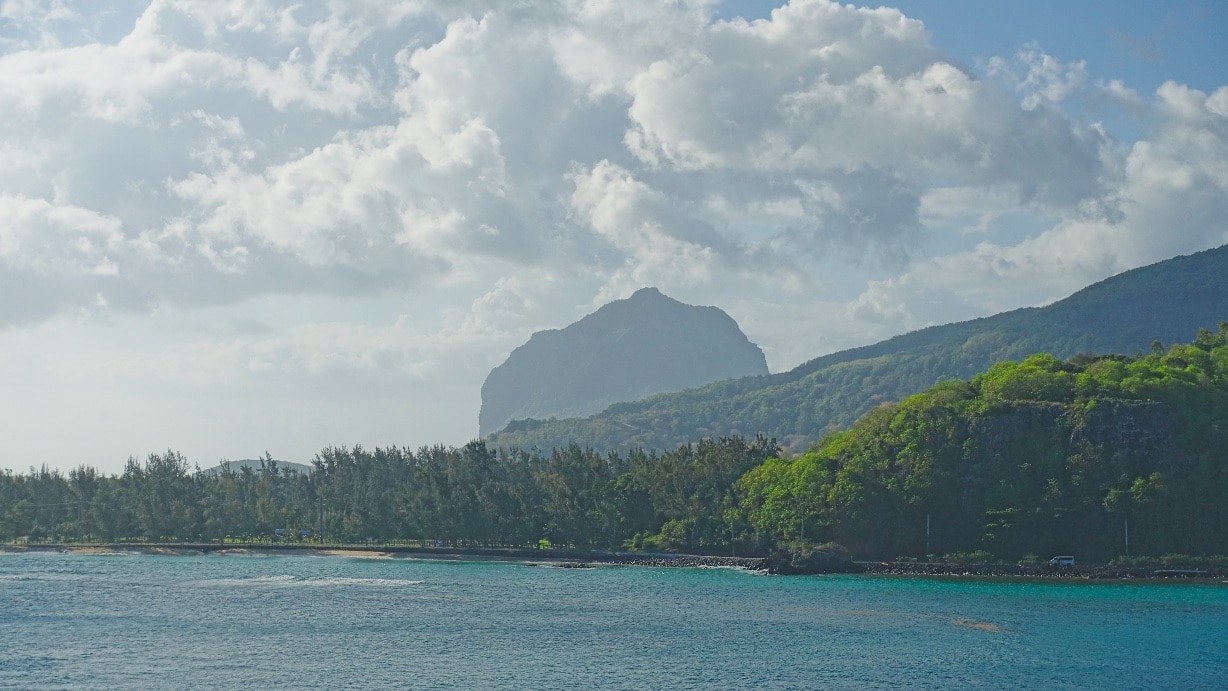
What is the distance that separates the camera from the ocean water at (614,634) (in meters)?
75.9

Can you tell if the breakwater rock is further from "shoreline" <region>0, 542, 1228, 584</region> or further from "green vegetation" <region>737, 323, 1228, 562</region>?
"green vegetation" <region>737, 323, 1228, 562</region>

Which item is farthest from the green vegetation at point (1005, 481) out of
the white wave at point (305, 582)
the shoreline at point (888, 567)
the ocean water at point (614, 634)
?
the white wave at point (305, 582)

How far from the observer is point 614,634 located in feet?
313

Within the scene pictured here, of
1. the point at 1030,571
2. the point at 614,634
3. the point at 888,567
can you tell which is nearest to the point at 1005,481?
the point at 1030,571

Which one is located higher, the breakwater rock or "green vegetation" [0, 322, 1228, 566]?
"green vegetation" [0, 322, 1228, 566]

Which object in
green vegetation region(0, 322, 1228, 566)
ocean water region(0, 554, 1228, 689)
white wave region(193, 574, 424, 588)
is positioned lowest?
ocean water region(0, 554, 1228, 689)

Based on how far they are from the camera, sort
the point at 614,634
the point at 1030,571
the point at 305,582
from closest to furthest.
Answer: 1. the point at 614,634
2. the point at 1030,571
3. the point at 305,582

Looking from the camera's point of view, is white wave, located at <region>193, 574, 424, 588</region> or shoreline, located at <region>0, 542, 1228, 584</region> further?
white wave, located at <region>193, 574, 424, 588</region>

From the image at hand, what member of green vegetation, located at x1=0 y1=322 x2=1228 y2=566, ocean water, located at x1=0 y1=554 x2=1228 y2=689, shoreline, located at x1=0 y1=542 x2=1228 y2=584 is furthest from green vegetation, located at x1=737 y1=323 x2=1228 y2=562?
ocean water, located at x1=0 y1=554 x2=1228 y2=689

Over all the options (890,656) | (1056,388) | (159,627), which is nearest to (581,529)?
(1056,388)

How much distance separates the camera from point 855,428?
179750mm

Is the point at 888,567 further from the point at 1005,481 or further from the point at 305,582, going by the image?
the point at 305,582

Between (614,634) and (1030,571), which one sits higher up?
(1030,571)

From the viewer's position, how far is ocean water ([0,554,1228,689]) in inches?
2987
